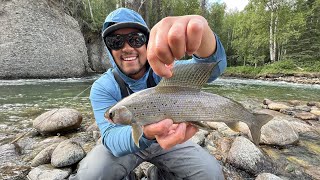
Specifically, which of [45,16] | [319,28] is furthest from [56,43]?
[319,28]

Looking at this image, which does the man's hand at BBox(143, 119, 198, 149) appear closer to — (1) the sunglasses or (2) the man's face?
(2) the man's face

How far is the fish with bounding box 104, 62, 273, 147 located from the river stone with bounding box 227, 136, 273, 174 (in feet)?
7.78

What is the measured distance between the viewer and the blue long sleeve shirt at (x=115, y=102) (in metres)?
2.26

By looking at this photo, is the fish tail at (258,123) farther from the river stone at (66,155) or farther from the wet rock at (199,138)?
the river stone at (66,155)

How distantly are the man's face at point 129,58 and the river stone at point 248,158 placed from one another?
210cm

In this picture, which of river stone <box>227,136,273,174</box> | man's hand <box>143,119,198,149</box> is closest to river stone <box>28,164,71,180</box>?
man's hand <box>143,119,198,149</box>

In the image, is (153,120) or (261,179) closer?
(153,120)

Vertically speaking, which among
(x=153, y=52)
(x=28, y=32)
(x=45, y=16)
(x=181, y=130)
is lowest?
(x=181, y=130)

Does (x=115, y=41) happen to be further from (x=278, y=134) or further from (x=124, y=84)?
(x=278, y=134)

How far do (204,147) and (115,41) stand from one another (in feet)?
A: 8.82

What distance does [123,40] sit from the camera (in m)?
3.06

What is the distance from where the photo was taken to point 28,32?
18.0 meters

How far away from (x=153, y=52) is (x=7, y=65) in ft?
Answer: 58.9

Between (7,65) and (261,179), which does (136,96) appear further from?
(7,65)
